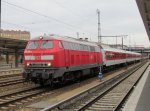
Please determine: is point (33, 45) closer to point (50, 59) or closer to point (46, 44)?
point (46, 44)

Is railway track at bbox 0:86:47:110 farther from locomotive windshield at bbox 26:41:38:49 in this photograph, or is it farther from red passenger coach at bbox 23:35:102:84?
locomotive windshield at bbox 26:41:38:49

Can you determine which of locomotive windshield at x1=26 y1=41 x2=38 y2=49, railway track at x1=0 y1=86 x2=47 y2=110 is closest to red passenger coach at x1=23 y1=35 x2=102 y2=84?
locomotive windshield at x1=26 y1=41 x2=38 y2=49

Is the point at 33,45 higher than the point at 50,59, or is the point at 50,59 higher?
the point at 33,45

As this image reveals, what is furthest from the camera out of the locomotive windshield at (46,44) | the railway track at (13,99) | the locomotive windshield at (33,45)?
the locomotive windshield at (33,45)

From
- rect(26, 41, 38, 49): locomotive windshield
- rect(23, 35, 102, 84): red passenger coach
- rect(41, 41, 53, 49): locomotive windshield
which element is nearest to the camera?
rect(23, 35, 102, 84): red passenger coach

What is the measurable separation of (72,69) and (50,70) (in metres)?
2.75

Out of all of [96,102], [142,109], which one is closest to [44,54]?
[96,102]

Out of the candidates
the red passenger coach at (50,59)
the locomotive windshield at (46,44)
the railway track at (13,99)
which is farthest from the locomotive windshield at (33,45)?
the railway track at (13,99)

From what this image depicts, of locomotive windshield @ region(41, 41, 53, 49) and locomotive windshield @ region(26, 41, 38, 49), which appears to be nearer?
locomotive windshield @ region(41, 41, 53, 49)

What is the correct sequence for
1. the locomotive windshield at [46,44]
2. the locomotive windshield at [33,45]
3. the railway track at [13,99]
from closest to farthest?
the railway track at [13,99]
the locomotive windshield at [46,44]
the locomotive windshield at [33,45]

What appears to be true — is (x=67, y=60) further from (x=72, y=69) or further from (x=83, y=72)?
(x=83, y=72)

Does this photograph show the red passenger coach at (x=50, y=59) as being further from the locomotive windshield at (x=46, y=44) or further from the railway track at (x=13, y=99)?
the railway track at (x=13, y=99)

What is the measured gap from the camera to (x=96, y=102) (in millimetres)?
14523

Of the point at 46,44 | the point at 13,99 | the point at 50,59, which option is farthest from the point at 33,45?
the point at 13,99
